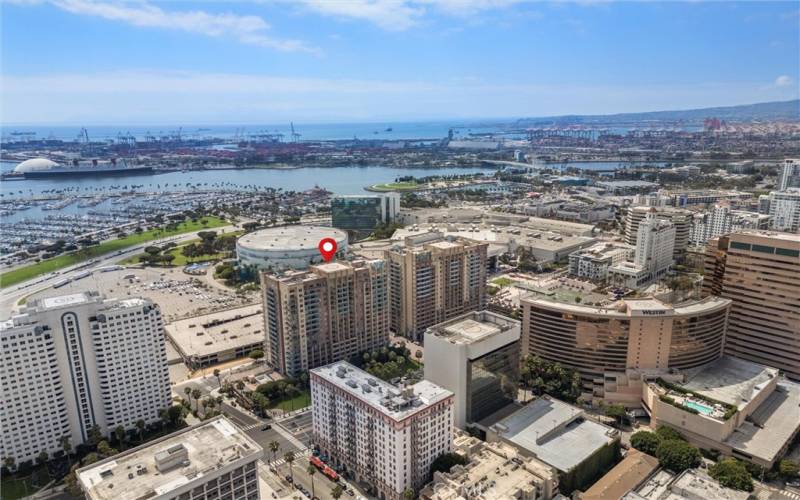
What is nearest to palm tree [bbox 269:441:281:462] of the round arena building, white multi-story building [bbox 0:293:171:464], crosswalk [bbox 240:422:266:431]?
crosswalk [bbox 240:422:266:431]

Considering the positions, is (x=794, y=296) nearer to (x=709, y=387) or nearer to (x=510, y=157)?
(x=709, y=387)

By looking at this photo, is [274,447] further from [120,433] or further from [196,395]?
[196,395]

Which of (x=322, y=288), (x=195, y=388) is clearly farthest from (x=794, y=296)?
(x=195, y=388)

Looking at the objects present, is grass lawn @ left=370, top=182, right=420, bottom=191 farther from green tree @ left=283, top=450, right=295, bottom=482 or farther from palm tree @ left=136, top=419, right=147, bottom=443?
green tree @ left=283, top=450, right=295, bottom=482

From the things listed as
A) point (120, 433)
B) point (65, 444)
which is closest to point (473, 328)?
point (120, 433)

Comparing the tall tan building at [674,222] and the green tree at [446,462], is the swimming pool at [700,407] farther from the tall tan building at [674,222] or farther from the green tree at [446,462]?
the tall tan building at [674,222]

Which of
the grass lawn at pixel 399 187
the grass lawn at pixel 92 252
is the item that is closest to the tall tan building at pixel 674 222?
the grass lawn at pixel 399 187
